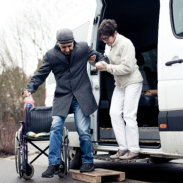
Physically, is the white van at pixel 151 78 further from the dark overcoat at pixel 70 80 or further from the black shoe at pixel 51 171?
the black shoe at pixel 51 171

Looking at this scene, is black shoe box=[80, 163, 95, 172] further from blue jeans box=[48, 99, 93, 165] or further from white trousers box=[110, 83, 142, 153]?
white trousers box=[110, 83, 142, 153]

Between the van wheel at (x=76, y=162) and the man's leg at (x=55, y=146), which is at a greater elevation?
the man's leg at (x=55, y=146)

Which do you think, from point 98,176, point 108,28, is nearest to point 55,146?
point 98,176

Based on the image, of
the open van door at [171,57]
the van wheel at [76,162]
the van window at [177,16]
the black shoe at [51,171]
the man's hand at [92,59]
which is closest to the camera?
the open van door at [171,57]

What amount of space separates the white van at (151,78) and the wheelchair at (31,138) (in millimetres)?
521

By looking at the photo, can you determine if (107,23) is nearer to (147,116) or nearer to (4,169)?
(147,116)

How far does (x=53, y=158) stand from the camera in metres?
4.76

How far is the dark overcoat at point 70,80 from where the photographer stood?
5.01 meters

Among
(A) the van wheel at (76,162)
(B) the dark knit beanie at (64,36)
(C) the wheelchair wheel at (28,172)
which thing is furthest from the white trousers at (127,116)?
(C) the wheelchair wheel at (28,172)

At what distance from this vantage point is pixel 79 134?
5.03m

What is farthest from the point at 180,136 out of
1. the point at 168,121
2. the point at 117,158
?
the point at 117,158

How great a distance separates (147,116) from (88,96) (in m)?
1.45

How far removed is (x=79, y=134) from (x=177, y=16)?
1.91 metres

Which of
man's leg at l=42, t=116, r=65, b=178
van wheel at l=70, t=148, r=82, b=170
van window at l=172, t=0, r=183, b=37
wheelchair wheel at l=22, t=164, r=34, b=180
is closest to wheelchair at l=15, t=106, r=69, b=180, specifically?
wheelchair wheel at l=22, t=164, r=34, b=180
